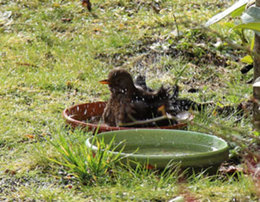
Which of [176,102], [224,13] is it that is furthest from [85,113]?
[224,13]

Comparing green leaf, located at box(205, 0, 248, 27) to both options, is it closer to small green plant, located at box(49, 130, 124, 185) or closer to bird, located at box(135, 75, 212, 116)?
small green plant, located at box(49, 130, 124, 185)

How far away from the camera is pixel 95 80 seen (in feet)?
20.0

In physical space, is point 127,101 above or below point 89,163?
below

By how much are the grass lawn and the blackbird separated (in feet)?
1.29

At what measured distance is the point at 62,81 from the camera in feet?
19.7

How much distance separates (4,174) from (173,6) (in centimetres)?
571

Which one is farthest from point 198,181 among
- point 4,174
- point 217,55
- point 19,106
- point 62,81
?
point 217,55

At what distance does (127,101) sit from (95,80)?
72.6 inches

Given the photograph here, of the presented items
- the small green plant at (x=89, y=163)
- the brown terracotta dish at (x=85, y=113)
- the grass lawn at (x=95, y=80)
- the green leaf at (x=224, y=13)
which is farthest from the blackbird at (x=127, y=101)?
the green leaf at (x=224, y=13)

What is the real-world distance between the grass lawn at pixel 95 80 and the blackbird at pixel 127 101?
0.39 metres

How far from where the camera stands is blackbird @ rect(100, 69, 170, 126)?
4.27 m

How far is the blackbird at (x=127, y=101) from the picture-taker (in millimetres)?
4266

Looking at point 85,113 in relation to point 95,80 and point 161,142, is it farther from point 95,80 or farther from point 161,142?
point 95,80

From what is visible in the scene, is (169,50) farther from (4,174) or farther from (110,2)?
(4,174)
